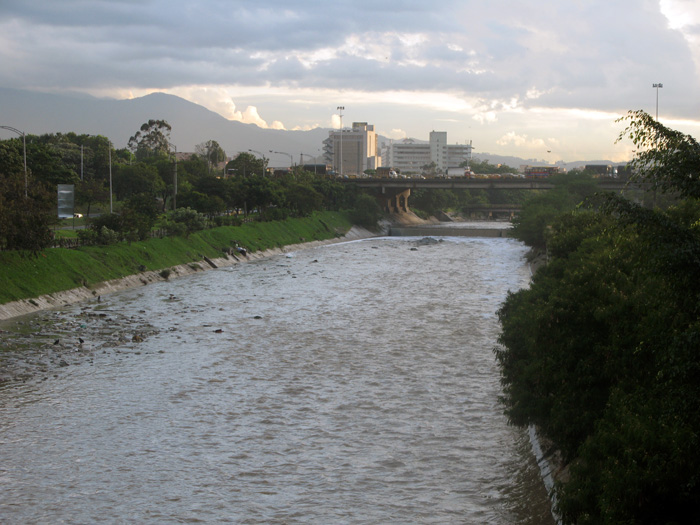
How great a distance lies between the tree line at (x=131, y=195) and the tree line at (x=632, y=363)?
134 feet

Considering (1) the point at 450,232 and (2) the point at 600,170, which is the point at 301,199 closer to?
(1) the point at 450,232

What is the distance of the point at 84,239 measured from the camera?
6328cm

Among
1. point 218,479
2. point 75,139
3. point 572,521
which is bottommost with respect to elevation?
point 218,479

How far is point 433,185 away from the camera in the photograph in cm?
14212

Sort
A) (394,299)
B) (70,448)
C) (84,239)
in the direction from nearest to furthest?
(70,448) → (394,299) → (84,239)

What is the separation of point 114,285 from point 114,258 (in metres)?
4.47

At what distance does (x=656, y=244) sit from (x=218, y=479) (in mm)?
15743

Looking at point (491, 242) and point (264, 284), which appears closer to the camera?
point (264, 284)

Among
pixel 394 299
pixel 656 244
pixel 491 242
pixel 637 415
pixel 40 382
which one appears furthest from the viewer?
pixel 491 242

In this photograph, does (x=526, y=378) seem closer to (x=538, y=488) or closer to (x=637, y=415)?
(x=538, y=488)

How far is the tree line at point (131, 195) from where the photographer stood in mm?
53594

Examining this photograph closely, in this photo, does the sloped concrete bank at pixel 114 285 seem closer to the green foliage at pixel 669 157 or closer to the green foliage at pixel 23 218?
the green foliage at pixel 23 218

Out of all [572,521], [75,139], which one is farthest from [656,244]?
[75,139]

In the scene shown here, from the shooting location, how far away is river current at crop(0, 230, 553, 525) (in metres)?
21.3
